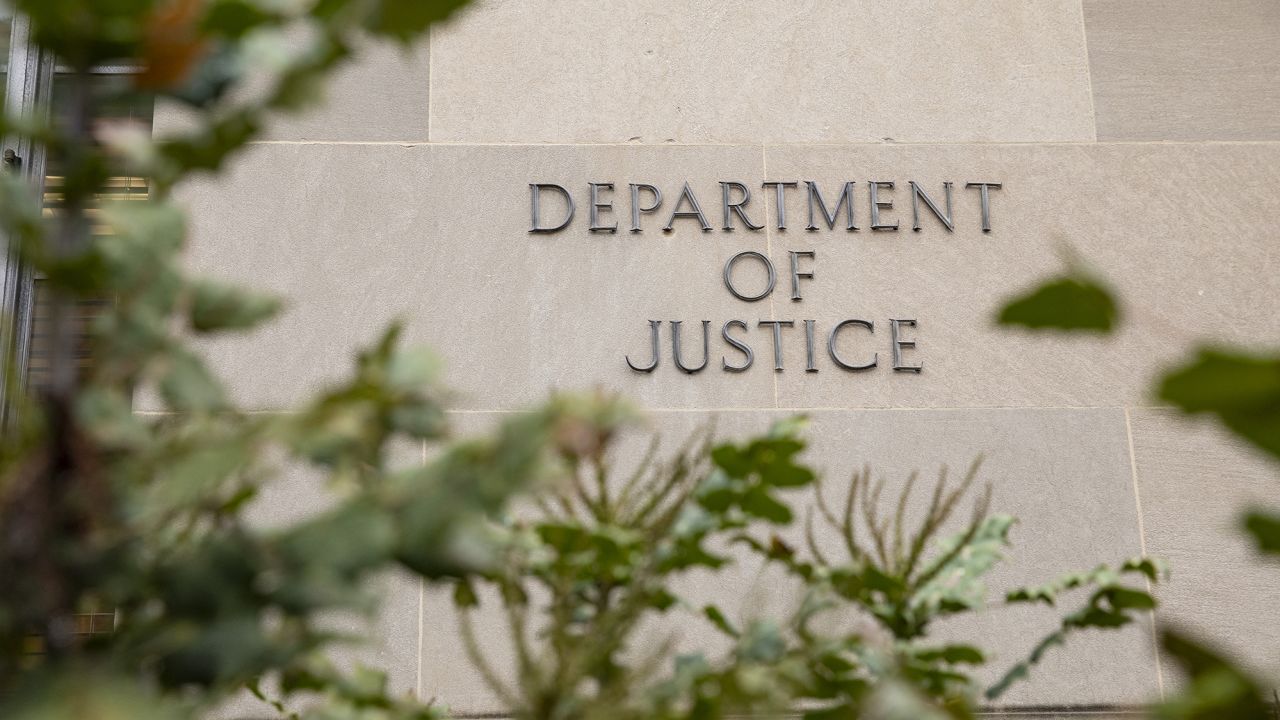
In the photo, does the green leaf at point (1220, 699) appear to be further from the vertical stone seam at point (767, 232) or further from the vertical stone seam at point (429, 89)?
the vertical stone seam at point (429, 89)

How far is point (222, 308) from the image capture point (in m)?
1.28

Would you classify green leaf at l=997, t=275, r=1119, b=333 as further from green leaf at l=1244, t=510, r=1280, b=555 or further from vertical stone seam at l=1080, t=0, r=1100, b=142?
vertical stone seam at l=1080, t=0, r=1100, b=142

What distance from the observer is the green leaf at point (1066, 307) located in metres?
0.84

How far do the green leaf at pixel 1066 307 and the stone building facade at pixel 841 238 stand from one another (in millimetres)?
3669

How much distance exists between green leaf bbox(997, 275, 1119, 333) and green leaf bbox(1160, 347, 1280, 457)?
74 mm

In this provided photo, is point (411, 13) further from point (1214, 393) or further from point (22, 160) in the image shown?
point (22, 160)

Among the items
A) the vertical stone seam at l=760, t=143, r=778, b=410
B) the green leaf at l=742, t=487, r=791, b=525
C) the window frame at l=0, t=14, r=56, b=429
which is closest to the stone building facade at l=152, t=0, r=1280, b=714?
the vertical stone seam at l=760, t=143, r=778, b=410

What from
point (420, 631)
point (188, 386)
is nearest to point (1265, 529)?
point (188, 386)

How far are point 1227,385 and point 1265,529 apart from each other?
18cm

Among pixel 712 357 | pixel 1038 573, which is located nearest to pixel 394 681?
pixel 712 357

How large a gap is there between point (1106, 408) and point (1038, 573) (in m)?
0.68

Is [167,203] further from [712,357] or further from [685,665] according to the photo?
[712,357]

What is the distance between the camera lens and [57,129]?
1.21 meters

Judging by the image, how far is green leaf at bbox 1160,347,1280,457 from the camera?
775 millimetres
